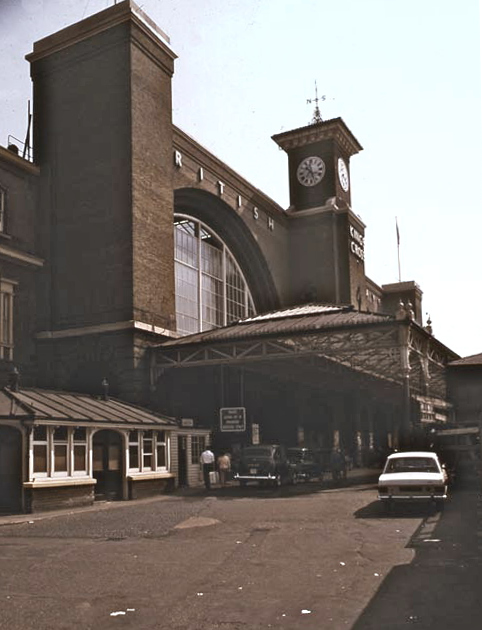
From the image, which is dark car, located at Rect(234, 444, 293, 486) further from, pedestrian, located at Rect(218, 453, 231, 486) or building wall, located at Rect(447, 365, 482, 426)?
building wall, located at Rect(447, 365, 482, 426)

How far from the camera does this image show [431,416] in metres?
60.7

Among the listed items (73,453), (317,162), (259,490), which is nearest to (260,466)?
(259,490)

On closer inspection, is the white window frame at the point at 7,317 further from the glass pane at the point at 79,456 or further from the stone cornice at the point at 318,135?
the stone cornice at the point at 318,135

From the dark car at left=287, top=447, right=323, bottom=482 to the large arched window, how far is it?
29.5ft

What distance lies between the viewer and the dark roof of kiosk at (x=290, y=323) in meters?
30.6

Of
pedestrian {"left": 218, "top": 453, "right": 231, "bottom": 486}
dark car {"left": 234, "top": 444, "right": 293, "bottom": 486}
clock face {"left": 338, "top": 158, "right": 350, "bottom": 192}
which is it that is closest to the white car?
dark car {"left": 234, "top": 444, "right": 293, "bottom": 486}

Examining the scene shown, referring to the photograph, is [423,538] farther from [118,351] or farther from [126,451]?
[118,351]

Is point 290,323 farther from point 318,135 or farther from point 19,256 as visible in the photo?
point 318,135

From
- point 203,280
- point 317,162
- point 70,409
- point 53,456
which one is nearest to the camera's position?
point 53,456

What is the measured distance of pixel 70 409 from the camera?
24.8 m

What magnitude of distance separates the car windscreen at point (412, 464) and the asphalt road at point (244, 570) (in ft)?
3.68

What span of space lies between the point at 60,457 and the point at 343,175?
41.6 m

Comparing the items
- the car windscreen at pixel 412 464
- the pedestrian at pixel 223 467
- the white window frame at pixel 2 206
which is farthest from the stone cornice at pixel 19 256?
the car windscreen at pixel 412 464

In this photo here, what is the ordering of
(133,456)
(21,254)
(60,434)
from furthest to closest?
1. (21,254)
2. (133,456)
3. (60,434)
